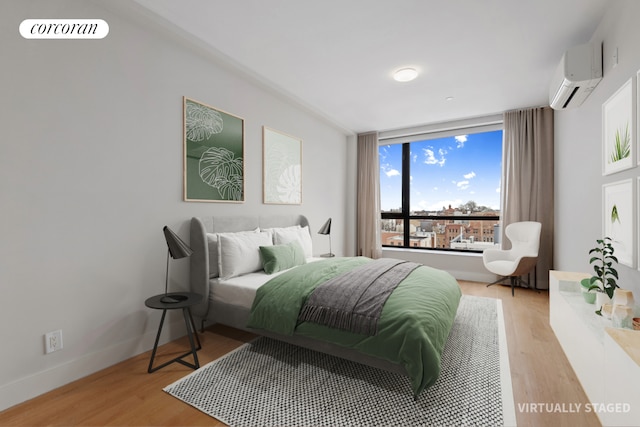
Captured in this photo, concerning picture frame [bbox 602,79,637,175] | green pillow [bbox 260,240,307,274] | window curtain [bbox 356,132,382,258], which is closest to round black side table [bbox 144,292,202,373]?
green pillow [bbox 260,240,307,274]

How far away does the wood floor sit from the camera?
162 cm

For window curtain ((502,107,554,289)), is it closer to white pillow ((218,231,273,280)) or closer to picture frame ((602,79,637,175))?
picture frame ((602,79,637,175))

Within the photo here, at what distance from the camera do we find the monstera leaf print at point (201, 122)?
8.95 feet

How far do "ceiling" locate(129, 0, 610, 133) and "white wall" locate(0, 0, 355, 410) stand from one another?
463mm

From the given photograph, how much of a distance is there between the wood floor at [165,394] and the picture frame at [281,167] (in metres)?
1.84

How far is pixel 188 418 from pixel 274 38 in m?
2.90

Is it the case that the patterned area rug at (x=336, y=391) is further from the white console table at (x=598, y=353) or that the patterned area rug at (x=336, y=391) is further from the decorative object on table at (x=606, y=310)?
the decorative object on table at (x=606, y=310)

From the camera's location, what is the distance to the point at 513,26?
95.5 inches

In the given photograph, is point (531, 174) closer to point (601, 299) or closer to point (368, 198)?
point (368, 198)

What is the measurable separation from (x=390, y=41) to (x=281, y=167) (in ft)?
6.44

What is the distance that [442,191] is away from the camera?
536cm

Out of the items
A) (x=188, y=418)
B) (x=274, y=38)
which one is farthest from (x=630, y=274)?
(x=274, y=38)

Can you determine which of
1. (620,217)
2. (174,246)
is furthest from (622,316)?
(174,246)

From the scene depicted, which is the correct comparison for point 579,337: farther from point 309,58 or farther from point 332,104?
point 332,104
